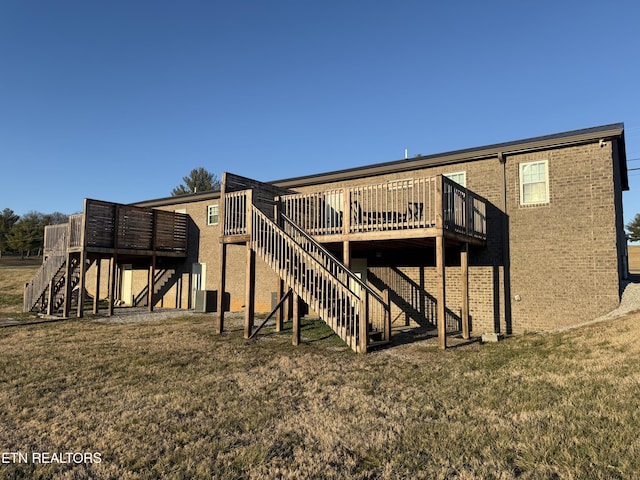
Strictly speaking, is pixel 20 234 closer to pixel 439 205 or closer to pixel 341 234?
pixel 341 234

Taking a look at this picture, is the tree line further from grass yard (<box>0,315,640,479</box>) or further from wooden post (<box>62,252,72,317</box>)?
grass yard (<box>0,315,640,479</box>)

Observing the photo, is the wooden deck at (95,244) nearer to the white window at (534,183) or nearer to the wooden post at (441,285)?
the wooden post at (441,285)

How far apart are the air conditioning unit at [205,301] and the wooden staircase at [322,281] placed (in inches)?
274

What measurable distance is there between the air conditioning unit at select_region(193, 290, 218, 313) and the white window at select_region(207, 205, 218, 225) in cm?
354

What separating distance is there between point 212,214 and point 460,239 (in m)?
12.4

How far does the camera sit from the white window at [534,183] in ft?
35.7

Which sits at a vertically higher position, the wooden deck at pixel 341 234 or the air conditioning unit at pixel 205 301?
the wooden deck at pixel 341 234

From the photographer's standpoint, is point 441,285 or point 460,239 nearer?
point 441,285

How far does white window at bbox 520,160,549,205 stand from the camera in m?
10.9

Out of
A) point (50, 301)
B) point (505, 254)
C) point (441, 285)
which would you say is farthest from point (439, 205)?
point (50, 301)

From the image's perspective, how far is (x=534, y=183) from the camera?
11.0 meters

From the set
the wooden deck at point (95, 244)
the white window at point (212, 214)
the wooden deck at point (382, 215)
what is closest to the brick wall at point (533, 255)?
the wooden deck at point (382, 215)

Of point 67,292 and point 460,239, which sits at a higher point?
point 460,239

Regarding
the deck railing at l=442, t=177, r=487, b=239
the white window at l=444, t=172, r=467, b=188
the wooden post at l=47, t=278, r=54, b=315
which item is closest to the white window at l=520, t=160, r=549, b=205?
the deck railing at l=442, t=177, r=487, b=239
